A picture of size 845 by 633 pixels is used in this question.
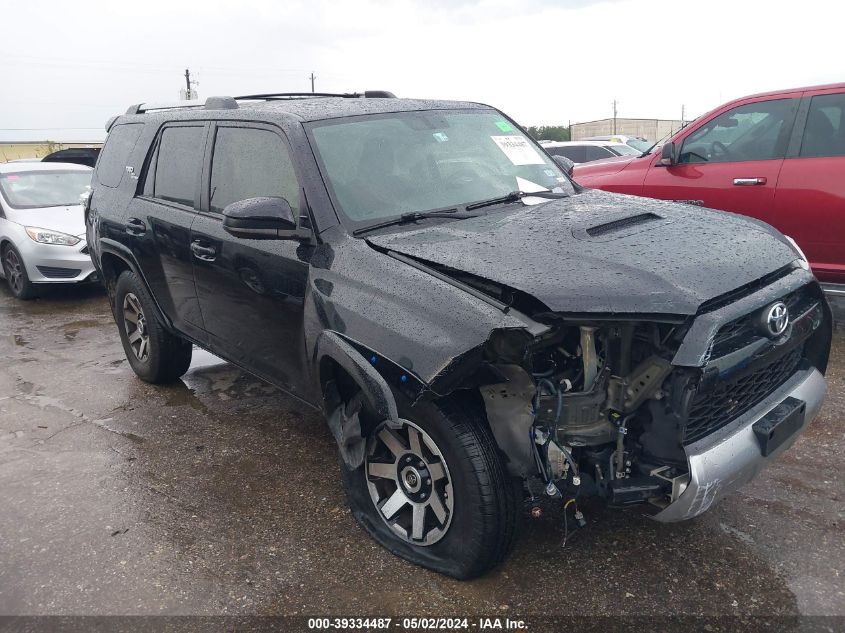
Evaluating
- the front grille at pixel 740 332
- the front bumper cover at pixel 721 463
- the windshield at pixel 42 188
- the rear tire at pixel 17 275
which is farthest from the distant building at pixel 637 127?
the front bumper cover at pixel 721 463

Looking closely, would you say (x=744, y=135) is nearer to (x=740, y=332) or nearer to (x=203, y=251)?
(x=740, y=332)

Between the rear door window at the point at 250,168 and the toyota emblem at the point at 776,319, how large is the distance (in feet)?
6.70

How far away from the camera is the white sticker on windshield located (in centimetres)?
403

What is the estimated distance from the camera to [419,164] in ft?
11.9

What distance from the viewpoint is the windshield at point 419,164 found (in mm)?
3385

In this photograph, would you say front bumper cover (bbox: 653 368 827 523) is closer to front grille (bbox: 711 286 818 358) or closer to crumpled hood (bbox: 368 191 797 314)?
front grille (bbox: 711 286 818 358)

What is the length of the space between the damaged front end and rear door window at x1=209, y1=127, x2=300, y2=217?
1.42m

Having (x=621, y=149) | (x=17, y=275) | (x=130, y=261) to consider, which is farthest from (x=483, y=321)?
(x=621, y=149)

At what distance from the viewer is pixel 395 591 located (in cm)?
289

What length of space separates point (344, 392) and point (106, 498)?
156 centimetres

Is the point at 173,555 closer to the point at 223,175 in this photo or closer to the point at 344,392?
the point at 344,392

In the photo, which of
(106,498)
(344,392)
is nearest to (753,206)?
(344,392)

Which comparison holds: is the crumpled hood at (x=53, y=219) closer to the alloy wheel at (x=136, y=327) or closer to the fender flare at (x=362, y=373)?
the alloy wheel at (x=136, y=327)

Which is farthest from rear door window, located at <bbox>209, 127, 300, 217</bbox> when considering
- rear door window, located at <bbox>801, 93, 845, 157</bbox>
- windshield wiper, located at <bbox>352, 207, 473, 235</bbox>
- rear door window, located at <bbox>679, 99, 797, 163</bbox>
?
rear door window, located at <bbox>801, 93, 845, 157</bbox>
